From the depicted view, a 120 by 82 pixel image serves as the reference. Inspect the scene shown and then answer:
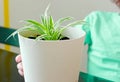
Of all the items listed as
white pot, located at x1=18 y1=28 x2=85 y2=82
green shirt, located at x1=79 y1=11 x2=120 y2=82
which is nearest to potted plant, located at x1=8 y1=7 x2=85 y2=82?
white pot, located at x1=18 y1=28 x2=85 y2=82

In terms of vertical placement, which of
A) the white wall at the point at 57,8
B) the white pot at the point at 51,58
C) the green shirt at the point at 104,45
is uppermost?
the white wall at the point at 57,8

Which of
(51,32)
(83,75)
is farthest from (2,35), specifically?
(51,32)

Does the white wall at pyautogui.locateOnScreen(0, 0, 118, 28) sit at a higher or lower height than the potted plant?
higher

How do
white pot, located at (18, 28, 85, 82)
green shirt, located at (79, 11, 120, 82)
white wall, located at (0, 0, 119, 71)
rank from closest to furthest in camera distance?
white pot, located at (18, 28, 85, 82), green shirt, located at (79, 11, 120, 82), white wall, located at (0, 0, 119, 71)

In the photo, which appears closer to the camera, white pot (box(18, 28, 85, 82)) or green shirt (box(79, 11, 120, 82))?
white pot (box(18, 28, 85, 82))

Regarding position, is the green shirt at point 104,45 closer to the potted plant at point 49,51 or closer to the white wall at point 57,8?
the potted plant at point 49,51

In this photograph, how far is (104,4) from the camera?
154cm

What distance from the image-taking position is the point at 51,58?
0.43m

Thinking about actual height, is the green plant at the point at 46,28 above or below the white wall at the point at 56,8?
below

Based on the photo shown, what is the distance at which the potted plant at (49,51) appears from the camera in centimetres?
43

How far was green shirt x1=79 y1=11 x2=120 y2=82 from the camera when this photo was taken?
0.87 m

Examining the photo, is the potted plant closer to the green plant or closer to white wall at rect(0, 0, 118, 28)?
the green plant

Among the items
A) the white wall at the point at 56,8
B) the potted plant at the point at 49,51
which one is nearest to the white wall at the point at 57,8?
the white wall at the point at 56,8

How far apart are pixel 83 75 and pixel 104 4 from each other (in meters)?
0.94
